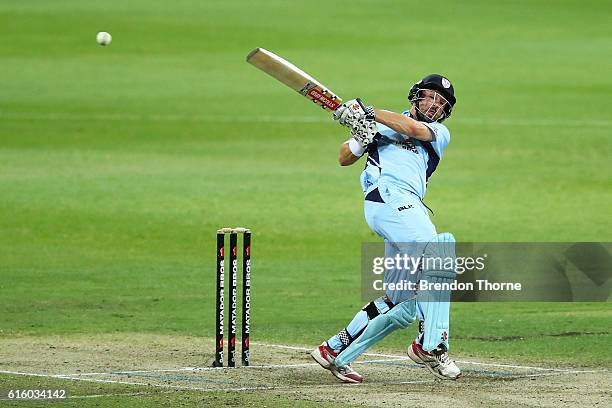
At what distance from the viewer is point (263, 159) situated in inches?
942

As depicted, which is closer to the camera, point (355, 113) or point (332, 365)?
point (355, 113)

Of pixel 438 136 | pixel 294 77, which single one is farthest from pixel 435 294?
pixel 294 77

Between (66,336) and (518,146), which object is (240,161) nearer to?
(518,146)

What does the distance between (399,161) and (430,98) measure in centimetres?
47

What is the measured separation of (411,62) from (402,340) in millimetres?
25280

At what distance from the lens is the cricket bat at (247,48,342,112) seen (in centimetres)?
877

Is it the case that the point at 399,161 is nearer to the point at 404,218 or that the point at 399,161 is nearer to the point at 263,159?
the point at 404,218

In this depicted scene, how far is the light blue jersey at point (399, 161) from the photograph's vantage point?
8.77 meters

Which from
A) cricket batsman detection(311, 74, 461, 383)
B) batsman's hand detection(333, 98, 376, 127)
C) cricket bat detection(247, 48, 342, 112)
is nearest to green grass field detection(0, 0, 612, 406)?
cricket batsman detection(311, 74, 461, 383)

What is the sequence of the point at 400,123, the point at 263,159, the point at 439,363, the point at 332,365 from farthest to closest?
the point at 263,159 < the point at 332,365 < the point at 439,363 < the point at 400,123

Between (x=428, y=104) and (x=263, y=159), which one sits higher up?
(x=263, y=159)

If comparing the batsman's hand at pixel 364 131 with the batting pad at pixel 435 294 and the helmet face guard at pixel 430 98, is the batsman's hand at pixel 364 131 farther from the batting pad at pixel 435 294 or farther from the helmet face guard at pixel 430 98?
the batting pad at pixel 435 294

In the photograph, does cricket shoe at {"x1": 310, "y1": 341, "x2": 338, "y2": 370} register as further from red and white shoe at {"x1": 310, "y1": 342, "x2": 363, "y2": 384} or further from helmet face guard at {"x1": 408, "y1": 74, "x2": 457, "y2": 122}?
helmet face guard at {"x1": 408, "y1": 74, "x2": 457, "y2": 122}

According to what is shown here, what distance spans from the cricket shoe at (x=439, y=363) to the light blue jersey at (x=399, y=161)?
0.95 m
